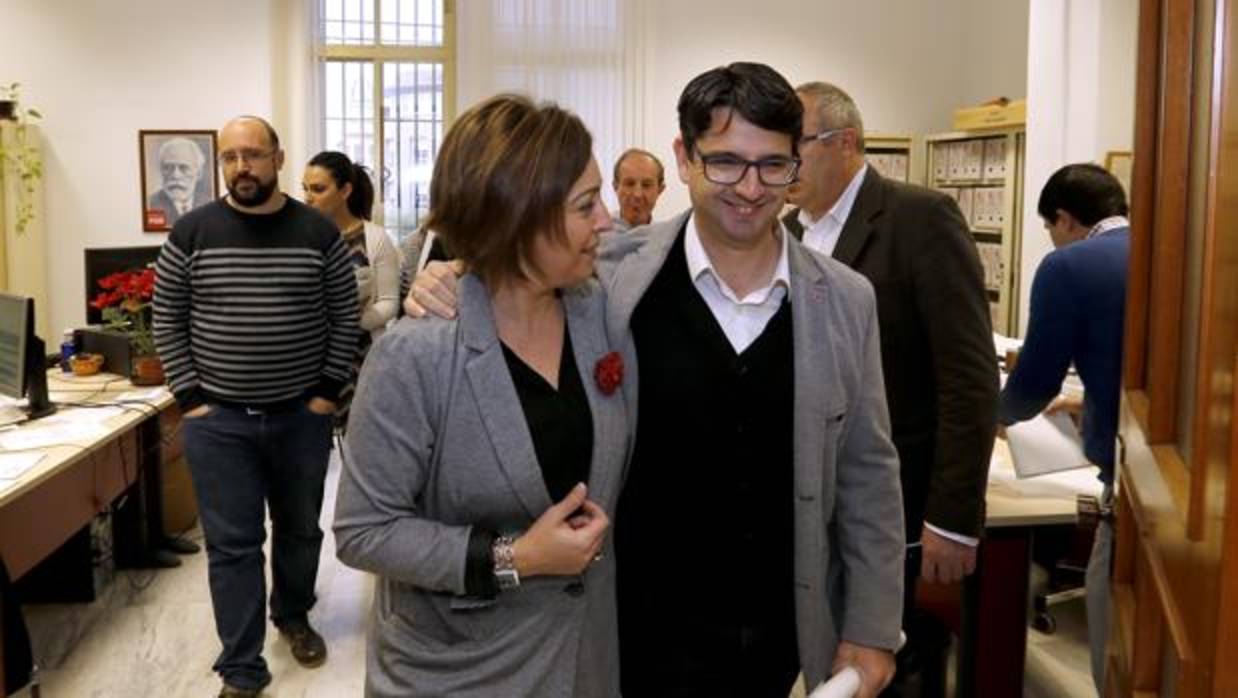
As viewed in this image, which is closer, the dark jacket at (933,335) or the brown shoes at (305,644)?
the dark jacket at (933,335)

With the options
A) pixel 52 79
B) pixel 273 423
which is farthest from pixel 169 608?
pixel 52 79

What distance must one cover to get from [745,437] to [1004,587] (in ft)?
4.66

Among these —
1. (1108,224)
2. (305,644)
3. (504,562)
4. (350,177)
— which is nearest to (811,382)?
(504,562)

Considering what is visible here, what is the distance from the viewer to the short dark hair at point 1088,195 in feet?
8.65

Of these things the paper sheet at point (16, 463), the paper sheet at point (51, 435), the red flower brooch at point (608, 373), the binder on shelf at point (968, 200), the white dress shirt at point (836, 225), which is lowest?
the paper sheet at point (16, 463)

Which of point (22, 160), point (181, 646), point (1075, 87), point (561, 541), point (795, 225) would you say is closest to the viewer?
point (561, 541)

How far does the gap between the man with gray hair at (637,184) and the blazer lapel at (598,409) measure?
9.82 feet

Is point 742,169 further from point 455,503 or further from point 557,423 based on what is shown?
point 455,503

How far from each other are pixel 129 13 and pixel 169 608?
441 centimetres

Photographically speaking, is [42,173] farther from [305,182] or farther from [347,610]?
[347,610]

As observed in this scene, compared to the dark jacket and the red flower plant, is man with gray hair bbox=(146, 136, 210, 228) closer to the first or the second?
the red flower plant

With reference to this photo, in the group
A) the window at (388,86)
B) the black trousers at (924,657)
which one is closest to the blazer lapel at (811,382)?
the black trousers at (924,657)

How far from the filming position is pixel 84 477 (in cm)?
362

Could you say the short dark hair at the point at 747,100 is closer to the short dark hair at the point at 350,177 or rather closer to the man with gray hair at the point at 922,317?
the man with gray hair at the point at 922,317
